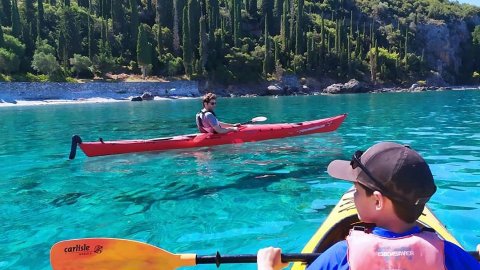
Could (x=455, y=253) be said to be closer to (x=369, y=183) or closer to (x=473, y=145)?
(x=369, y=183)

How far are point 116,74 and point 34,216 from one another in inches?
2522

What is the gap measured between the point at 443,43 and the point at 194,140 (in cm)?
11883

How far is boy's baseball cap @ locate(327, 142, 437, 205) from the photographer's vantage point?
216cm

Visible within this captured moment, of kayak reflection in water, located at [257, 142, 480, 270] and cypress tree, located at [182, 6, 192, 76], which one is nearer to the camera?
kayak reflection in water, located at [257, 142, 480, 270]

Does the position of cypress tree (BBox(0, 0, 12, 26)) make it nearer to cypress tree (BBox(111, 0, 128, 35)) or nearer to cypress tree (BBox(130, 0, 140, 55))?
cypress tree (BBox(111, 0, 128, 35))

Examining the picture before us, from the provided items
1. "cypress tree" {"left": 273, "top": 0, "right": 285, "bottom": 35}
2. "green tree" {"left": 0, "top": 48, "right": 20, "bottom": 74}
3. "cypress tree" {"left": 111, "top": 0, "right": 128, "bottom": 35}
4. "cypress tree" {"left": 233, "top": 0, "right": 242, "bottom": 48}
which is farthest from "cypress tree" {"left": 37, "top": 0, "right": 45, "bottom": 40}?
"cypress tree" {"left": 273, "top": 0, "right": 285, "bottom": 35}

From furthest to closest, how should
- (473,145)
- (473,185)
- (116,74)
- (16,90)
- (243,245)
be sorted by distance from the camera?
(116,74), (16,90), (473,145), (473,185), (243,245)

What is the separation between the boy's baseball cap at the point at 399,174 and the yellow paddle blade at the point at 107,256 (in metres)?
2.22

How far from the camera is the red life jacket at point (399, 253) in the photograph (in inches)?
84.5

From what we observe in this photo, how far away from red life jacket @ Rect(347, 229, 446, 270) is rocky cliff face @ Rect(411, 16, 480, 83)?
390 feet

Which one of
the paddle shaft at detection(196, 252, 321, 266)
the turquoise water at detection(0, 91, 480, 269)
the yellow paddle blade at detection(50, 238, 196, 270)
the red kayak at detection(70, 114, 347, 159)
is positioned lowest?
the turquoise water at detection(0, 91, 480, 269)

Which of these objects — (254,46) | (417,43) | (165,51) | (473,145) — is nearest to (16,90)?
(165,51)

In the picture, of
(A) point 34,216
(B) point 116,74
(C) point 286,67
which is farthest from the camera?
(C) point 286,67

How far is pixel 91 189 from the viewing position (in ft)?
30.6
